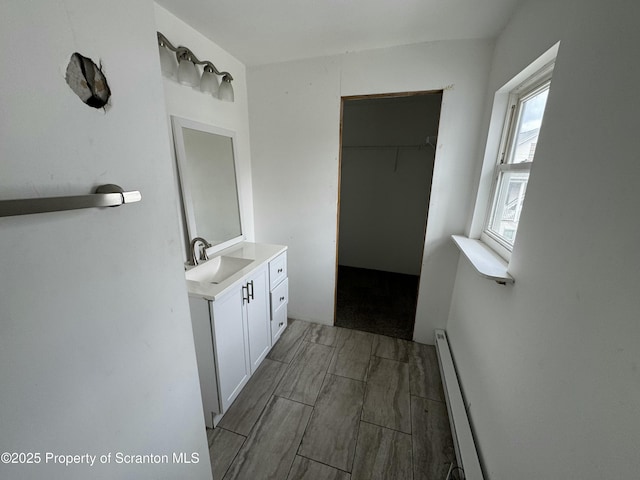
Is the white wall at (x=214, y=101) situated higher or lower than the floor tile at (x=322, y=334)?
higher

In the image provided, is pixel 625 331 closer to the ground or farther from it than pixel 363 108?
closer to the ground

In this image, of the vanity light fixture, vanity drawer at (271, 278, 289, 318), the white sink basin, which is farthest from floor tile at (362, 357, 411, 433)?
the vanity light fixture

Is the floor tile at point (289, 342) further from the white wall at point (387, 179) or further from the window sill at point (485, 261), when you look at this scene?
the white wall at point (387, 179)

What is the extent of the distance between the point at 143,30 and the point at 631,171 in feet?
3.88

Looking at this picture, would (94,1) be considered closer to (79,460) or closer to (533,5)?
(79,460)

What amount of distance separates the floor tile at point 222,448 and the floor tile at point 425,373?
47.1 inches

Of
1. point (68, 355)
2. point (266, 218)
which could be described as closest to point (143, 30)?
point (68, 355)

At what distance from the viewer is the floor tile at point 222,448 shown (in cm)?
132

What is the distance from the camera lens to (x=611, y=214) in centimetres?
65

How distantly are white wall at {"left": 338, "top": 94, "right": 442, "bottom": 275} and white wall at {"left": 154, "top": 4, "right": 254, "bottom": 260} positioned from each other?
4.35ft

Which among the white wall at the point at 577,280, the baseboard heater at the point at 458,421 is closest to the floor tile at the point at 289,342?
the baseboard heater at the point at 458,421

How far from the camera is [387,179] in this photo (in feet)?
11.5

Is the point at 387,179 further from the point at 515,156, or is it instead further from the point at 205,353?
the point at 205,353

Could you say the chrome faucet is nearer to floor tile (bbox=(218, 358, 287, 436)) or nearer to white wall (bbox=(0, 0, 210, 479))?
floor tile (bbox=(218, 358, 287, 436))
